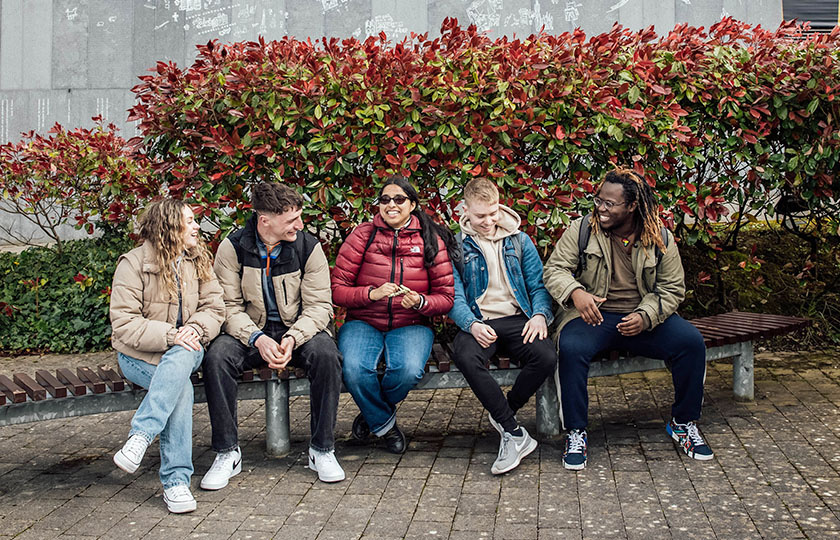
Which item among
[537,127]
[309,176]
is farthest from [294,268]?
[537,127]

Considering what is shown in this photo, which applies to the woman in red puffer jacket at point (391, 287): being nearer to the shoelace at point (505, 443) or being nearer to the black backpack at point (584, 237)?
the shoelace at point (505, 443)

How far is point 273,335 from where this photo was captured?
459 cm

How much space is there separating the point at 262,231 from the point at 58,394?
1.31 meters

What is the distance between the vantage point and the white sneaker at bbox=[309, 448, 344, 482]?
4.15m

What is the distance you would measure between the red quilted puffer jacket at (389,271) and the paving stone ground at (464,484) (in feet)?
2.51

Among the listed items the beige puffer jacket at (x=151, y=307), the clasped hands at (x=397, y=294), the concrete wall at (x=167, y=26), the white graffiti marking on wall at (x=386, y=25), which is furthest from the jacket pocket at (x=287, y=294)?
the white graffiti marking on wall at (x=386, y=25)

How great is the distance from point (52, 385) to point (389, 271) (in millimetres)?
1834

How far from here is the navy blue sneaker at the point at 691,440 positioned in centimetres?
434

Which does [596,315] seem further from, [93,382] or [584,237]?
[93,382]

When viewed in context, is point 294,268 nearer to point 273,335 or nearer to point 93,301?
point 273,335

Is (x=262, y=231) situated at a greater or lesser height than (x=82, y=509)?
greater

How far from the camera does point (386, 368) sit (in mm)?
4559

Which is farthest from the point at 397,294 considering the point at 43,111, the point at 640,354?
the point at 43,111

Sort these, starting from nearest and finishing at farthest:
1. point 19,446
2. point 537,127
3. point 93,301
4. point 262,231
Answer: point 262,231, point 19,446, point 537,127, point 93,301
